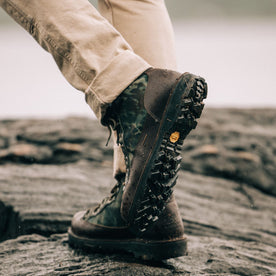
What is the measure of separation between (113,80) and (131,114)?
0.14m

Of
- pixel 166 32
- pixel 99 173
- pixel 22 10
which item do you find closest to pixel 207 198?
pixel 99 173

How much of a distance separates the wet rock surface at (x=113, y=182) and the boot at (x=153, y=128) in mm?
259

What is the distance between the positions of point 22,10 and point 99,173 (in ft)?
6.13

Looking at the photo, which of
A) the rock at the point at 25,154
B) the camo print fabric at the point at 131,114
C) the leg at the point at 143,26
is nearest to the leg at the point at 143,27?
the leg at the point at 143,26

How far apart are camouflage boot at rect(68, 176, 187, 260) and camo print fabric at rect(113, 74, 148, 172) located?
208mm

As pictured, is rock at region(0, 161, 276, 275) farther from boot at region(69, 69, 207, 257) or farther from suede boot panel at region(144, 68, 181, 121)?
suede boot panel at region(144, 68, 181, 121)

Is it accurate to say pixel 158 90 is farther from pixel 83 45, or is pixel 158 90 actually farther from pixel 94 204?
pixel 94 204

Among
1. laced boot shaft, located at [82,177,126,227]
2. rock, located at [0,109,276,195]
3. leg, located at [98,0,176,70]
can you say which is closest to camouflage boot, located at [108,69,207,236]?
laced boot shaft, located at [82,177,126,227]

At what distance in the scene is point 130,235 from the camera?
1.36m

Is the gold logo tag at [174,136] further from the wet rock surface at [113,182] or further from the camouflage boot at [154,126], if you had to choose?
the wet rock surface at [113,182]

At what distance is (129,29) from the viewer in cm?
141

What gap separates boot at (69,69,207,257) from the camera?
1.17 m

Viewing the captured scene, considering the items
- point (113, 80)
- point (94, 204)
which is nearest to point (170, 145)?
point (113, 80)

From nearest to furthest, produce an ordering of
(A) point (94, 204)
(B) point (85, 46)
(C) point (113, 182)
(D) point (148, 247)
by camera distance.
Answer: (B) point (85, 46) < (D) point (148, 247) < (A) point (94, 204) < (C) point (113, 182)
